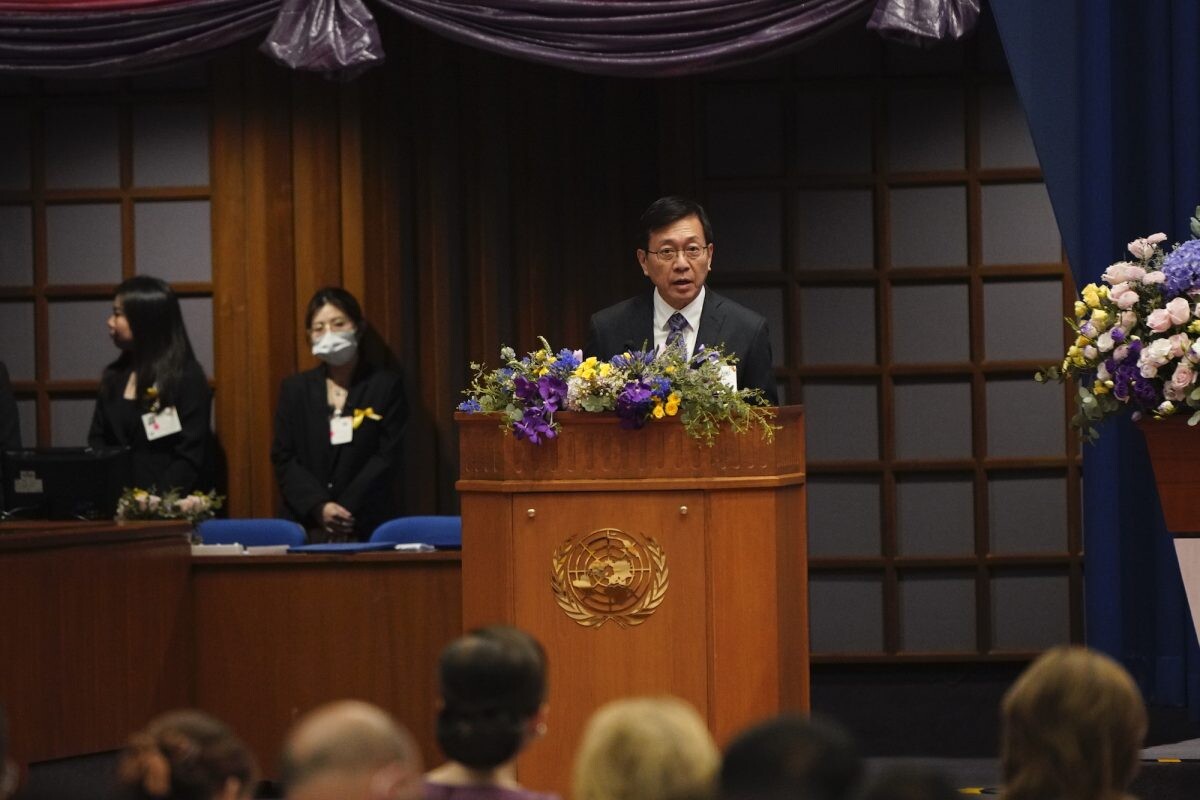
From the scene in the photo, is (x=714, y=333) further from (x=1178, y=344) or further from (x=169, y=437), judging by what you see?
(x=169, y=437)

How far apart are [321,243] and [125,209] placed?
0.91m

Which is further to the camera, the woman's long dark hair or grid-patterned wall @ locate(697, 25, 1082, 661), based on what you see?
grid-patterned wall @ locate(697, 25, 1082, 661)

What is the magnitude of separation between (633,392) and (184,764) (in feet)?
7.84

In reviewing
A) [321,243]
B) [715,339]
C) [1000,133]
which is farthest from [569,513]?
[1000,133]

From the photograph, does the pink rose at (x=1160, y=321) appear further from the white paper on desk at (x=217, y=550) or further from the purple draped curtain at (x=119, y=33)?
the purple draped curtain at (x=119, y=33)

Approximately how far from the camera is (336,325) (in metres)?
7.20

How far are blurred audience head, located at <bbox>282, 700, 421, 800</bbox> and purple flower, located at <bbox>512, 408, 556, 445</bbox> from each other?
2.48 meters

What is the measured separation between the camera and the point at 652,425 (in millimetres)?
4762

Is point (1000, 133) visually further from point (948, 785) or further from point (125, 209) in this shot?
point (948, 785)

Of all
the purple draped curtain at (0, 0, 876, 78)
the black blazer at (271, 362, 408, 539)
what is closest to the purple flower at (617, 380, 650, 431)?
the purple draped curtain at (0, 0, 876, 78)

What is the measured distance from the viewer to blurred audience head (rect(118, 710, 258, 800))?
2.39m

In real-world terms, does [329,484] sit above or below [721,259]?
below

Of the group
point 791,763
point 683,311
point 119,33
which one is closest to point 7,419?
point 119,33

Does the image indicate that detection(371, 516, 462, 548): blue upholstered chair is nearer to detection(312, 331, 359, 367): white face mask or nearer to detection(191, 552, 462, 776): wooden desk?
detection(191, 552, 462, 776): wooden desk
